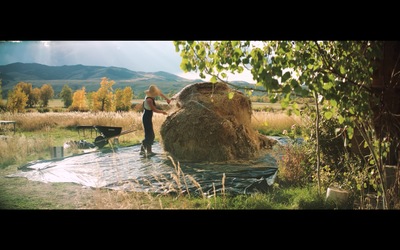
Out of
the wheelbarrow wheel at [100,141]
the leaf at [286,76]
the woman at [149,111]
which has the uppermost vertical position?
the leaf at [286,76]

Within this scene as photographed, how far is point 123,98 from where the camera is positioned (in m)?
10.3

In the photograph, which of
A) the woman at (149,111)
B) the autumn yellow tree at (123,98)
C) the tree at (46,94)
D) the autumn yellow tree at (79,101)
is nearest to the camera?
the woman at (149,111)

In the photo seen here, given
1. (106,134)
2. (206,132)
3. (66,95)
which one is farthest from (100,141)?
(66,95)

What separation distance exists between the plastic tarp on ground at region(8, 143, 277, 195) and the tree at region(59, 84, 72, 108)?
4.52m

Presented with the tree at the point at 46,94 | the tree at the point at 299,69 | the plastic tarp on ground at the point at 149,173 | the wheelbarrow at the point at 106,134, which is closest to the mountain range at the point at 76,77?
the tree at the point at 46,94

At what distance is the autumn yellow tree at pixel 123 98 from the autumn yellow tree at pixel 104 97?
18 cm

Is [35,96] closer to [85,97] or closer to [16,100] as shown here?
[16,100]

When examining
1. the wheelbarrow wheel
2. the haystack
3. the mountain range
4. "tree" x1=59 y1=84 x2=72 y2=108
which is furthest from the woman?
"tree" x1=59 y1=84 x2=72 y2=108

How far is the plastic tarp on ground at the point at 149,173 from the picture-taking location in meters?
4.54

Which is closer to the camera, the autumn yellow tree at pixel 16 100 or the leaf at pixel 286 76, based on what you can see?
the leaf at pixel 286 76

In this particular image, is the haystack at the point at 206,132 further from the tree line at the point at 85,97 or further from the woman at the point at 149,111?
the tree line at the point at 85,97

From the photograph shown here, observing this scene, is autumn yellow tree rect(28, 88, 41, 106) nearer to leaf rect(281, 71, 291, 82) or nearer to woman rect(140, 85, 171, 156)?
woman rect(140, 85, 171, 156)

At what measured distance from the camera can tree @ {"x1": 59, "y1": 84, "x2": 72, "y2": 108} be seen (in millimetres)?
10438

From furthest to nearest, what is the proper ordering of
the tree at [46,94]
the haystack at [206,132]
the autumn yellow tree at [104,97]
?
the autumn yellow tree at [104,97]
the tree at [46,94]
the haystack at [206,132]
